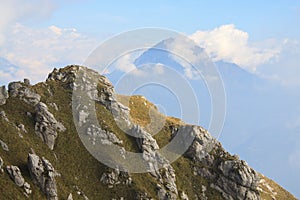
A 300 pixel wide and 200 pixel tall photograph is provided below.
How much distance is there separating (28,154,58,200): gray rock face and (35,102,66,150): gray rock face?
A: 70.3 feet

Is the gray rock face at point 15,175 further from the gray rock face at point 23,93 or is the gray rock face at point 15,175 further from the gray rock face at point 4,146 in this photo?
the gray rock face at point 23,93

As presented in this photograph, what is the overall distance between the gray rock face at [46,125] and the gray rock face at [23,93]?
9.41 m

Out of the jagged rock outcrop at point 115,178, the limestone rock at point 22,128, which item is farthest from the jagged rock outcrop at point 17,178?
the jagged rock outcrop at point 115,178

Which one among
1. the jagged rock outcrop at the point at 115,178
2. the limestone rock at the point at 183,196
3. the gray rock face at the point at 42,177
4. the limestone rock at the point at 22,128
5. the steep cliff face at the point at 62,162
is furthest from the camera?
the limestone rock at the point at 183,196

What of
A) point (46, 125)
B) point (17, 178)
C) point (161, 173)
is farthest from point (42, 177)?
point (161, 173)

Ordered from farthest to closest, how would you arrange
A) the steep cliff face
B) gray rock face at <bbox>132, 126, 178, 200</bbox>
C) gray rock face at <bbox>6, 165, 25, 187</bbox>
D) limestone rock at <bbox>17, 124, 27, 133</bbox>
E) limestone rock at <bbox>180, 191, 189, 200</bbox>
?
1. limestone rock at <bbox>180, 191, 189, 200</bbox>
2. gray rock face at <bbox>132, 126, 178, 200</bbox>
3. limestone rock at <bbox>17, 124, 27, 133</bbox>
4. the steep cliff face
5. gray rock face at <bbox>6, 165, 25, 187</bbox>

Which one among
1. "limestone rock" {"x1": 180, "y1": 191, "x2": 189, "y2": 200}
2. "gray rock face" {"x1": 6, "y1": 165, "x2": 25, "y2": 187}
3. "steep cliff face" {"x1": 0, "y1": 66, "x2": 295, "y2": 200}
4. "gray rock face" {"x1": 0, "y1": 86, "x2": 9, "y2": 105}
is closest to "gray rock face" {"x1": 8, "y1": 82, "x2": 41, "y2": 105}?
"steep cliff face" {"x1": 0, "y1": 66, "x2": 295, "y2": 200}

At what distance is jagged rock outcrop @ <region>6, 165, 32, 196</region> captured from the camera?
145m

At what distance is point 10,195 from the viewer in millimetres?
137375

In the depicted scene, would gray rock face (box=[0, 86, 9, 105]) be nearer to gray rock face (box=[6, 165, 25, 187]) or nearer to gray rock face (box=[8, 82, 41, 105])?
gray rock face (box=[8, 82, 41, 105])

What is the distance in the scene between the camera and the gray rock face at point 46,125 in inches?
6944

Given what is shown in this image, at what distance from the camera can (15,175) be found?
14538 centimetres

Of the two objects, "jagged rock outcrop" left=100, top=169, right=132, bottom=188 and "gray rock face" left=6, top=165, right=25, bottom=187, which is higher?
"jagged rock outcrop" left=100, top=169, right=132, bottom=188

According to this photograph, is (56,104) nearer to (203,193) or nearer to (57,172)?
(57,172)
